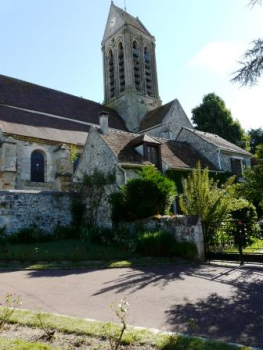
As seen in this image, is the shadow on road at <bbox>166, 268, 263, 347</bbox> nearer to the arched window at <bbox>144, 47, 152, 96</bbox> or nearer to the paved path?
the paved path

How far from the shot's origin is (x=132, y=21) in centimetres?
3797

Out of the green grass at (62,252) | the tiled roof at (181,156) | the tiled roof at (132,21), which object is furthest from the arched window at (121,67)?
the green grass at (62,252)

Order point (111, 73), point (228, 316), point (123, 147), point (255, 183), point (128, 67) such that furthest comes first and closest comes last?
point (111, 73) < point (128, 67) < point (123, 147) < point (255, 183) < point (228, 316)

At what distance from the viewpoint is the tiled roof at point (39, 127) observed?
68.9 feet

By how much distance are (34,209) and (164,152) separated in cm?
831

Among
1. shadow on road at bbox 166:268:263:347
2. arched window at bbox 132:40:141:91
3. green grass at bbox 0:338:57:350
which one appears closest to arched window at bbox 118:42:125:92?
arched window at bbox 132:40:141:91

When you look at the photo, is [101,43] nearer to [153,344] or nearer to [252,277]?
[252,277]

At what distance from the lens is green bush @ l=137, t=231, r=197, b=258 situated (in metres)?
10.5

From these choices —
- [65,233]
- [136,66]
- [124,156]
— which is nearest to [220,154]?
[124,156]

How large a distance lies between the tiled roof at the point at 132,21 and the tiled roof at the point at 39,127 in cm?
1849

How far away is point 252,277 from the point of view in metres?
7.75

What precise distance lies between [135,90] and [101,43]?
10.2 meters

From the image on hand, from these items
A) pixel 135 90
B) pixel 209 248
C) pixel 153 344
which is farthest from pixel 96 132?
pixel 135 90

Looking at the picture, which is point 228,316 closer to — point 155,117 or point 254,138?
point 155,117
